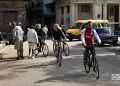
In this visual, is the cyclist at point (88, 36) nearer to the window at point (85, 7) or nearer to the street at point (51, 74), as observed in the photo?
the street at point (51, 74)

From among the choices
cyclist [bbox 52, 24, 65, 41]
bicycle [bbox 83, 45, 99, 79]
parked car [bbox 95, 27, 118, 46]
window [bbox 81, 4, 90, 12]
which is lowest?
parked car [bbox 95, 27, 118, 46]

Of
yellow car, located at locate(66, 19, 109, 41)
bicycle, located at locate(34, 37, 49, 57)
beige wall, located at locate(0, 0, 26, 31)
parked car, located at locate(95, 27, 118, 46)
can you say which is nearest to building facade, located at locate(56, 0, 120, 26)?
beige wall, located at locate(0, 0, 26, 31)

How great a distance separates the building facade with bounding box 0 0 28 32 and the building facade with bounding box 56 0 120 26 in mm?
10764

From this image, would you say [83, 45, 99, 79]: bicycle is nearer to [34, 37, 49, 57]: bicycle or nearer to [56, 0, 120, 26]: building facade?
[34, 37, 49, 57]: bicycle

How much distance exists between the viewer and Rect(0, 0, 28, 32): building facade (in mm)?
54625

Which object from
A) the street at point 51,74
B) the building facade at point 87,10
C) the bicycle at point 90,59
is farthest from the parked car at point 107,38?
the building facade at point 87,10

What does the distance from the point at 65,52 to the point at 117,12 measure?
45280 mm

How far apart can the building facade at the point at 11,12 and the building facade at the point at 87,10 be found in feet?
35.3

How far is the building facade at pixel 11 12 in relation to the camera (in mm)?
54625

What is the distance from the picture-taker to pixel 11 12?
55844 millimetres

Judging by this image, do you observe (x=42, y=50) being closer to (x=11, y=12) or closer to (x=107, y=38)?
(x=107, y=38)

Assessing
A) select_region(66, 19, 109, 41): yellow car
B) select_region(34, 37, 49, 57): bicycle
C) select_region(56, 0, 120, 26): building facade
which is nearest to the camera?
select_region(34, 37, 49, 57): bicycle

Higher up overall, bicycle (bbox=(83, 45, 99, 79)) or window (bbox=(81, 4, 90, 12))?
window (bbox=(81, 4, 90, 12))

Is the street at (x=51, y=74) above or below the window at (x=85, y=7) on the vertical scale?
→ below
